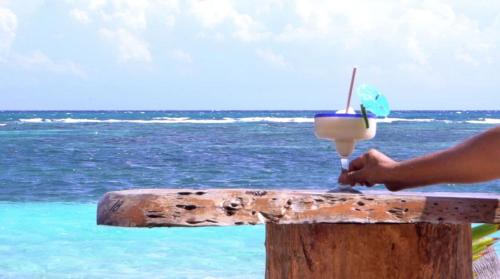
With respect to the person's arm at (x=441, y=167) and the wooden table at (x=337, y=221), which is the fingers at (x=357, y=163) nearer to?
the person's arm at (x=441, y=167)

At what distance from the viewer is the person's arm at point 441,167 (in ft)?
5.16

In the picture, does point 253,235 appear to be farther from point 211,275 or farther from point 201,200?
point 201,200

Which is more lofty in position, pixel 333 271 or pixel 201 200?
pixel 201 200

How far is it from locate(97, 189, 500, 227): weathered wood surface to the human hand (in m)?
0.07

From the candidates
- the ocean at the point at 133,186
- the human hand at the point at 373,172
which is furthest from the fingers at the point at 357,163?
the ocean at the point at 133,186

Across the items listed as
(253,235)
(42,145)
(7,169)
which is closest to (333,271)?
(253,235)

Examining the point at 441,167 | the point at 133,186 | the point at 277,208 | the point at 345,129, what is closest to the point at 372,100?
the point at 345,129

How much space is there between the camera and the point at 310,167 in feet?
41.4

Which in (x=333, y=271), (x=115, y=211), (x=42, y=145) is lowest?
(x=42, y=145)

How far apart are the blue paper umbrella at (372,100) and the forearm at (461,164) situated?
14cm

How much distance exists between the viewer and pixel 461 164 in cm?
160

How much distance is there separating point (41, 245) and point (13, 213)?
6.25 ft

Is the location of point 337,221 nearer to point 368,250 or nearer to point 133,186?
point 368,250

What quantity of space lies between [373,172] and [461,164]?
7.1 inches
